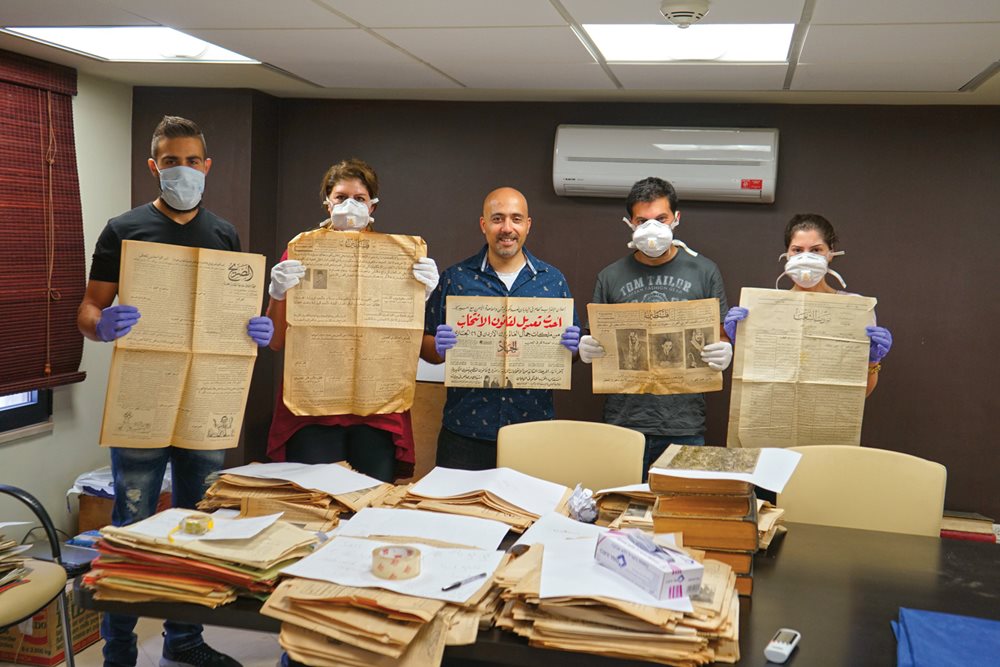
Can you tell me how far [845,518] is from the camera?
2535 mm

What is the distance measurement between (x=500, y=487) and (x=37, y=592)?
1.41 metres

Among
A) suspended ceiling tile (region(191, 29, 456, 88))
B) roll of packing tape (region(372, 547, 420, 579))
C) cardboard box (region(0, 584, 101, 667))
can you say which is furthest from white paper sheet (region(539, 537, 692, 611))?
cardboard box (region(0, 584, 101, 667))

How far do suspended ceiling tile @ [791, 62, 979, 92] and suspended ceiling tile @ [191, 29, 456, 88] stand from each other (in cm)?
155

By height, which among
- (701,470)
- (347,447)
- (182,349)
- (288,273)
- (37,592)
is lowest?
(37,592)

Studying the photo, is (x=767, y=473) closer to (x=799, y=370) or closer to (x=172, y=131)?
(x=799, y=370)

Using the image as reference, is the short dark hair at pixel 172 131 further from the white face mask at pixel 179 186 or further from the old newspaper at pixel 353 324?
the old newspaper at pixel 353 324

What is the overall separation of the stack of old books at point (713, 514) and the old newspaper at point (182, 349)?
1405 millimetres

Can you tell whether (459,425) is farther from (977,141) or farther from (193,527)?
(977,141)

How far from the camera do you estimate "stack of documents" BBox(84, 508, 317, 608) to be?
165 centimetres

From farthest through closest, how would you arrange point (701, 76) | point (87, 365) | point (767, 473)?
point (87, 365) → point (701, 76) → point (767, 473)

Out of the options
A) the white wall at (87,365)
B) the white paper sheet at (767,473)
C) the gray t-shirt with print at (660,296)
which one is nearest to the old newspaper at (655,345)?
the gray t-shirt with print at (660,296)

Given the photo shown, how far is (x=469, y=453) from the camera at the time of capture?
3135 millimetres

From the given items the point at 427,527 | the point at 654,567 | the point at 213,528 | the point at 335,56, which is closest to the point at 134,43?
the point at 335,56

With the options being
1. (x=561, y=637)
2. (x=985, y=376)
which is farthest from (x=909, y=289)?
(x=561, y=637)
